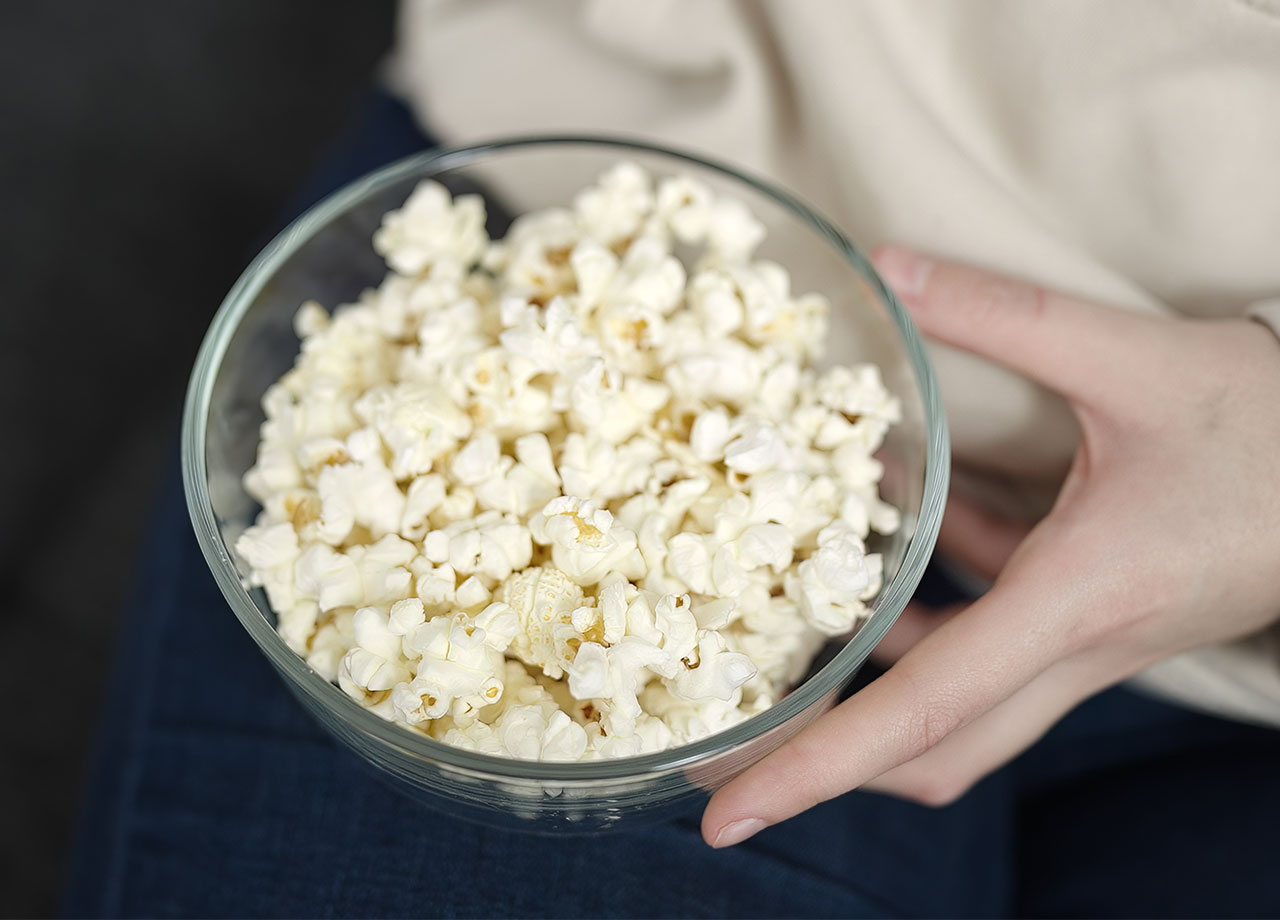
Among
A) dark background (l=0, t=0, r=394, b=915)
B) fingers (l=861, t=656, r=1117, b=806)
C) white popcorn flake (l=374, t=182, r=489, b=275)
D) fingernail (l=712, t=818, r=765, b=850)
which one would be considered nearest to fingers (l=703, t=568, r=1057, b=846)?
fingernail (l=712, t=818, r=765, b=850)

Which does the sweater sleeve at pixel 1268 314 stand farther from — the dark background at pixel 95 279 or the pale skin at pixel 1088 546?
the dark background at pixel 95 279

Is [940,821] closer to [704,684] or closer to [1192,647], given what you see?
[1192,647]

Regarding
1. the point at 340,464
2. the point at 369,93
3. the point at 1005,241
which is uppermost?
the point at 369,93

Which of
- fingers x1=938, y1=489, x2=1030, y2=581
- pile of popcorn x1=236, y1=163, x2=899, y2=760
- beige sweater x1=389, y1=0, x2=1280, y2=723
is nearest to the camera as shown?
pile of popcorn x1=236, y1=163, x2=899, y2=760

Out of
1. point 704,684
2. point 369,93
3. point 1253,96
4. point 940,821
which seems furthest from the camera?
point 369,93

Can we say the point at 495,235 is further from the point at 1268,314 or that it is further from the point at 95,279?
the point at 95,279

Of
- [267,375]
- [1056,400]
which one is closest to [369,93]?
[267,375]

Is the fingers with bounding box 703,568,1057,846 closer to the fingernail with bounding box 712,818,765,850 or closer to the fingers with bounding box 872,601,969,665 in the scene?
the fingernail with bounding box 712,818,765,850
